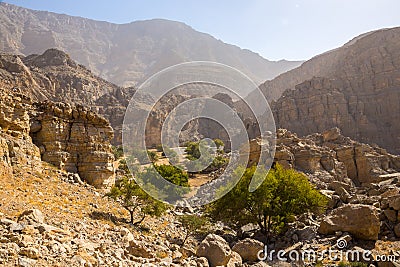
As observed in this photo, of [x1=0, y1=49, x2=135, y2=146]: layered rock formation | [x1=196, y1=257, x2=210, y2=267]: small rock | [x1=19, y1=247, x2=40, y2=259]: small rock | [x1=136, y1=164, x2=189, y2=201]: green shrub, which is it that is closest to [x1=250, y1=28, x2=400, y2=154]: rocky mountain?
[x1=0, y1=49, x2=135, y2=146]: layered rock formation

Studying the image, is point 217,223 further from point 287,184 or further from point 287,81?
point 287,81

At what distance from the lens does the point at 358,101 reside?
257 feet

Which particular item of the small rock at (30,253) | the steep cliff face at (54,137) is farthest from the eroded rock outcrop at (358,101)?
the small rock at (30,253)

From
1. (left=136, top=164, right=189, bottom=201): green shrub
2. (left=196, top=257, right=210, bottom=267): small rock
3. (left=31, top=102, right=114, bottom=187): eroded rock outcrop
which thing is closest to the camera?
(left=196, top=257, right=210, bottom=267): small rock

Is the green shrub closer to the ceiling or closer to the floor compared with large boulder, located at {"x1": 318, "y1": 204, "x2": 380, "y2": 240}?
closer to the floor

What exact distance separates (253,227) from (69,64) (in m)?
94.8

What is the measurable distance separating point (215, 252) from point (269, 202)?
24.4 feet

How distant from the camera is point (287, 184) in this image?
19016 mm

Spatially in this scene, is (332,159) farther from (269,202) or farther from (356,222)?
(356,222)

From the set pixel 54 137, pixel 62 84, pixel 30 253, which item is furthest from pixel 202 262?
pixel 62 84

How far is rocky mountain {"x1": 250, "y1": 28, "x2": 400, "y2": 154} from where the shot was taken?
72875 mm

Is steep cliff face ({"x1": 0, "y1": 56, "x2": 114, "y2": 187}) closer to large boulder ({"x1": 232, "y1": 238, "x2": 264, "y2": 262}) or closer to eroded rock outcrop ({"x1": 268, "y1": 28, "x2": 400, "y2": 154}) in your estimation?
large boulder ({"x1": 232, "y1": 238, "x2": 264, "y2": 262})

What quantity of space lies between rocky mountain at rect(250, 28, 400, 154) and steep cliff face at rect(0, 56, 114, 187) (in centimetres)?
6282

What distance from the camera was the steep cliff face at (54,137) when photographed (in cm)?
1610
